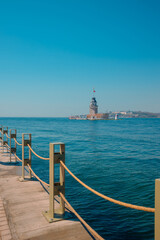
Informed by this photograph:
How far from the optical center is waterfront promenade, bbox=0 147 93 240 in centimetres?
373

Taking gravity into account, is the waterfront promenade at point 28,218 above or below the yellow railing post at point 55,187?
below

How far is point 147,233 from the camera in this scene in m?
5.79

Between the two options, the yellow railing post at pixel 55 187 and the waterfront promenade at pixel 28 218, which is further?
the yellow railing post at pixel 55 187

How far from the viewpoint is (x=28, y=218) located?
172 inches

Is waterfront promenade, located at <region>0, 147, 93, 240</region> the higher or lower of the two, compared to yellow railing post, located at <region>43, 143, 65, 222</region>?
lower

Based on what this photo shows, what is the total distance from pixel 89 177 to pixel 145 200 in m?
3.79

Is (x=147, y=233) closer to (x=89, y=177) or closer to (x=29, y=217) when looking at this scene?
(x=29, y=217)

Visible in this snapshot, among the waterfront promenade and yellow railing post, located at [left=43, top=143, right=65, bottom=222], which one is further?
yellow railing post, located at [left=43, top=143, right=65, bottom=222]

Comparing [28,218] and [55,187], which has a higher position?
[55,187]

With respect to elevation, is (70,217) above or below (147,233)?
above

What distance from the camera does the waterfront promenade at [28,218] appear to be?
12.3 feet

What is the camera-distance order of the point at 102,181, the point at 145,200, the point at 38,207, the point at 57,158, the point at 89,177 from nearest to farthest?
the point at 57,158
the point at 38,207
the point at 145,200
the point at 102,181
the point at 89,177

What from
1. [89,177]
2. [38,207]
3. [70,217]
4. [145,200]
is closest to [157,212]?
[70,217]

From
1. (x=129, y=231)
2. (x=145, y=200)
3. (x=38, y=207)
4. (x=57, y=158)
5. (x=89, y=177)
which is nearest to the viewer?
(x=57, y=158)
